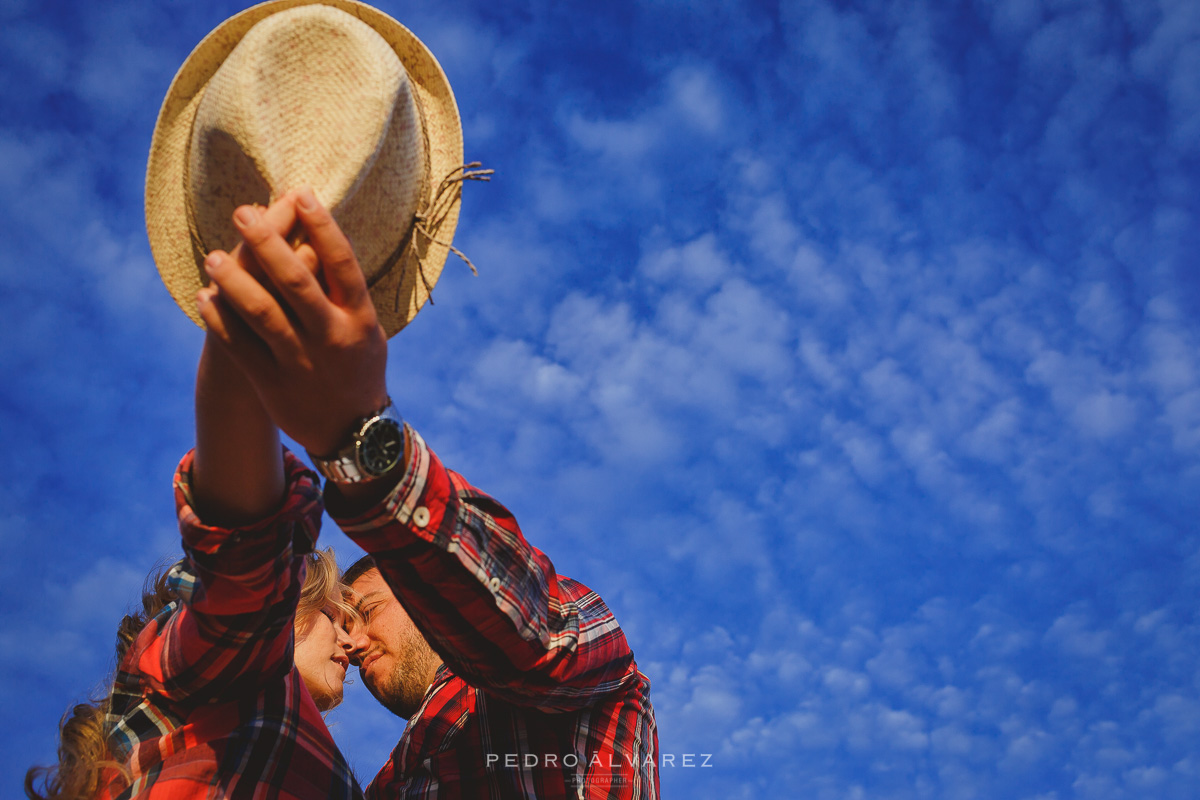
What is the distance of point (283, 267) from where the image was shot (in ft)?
5.62

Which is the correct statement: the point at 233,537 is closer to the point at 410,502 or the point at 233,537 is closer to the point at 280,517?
the point at 280,517

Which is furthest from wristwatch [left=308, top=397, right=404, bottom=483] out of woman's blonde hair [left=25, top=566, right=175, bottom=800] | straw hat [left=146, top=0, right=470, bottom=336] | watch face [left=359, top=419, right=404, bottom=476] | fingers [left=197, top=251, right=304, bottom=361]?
woman's blonde hair [left=25, top=566, right=175, bottom=800]

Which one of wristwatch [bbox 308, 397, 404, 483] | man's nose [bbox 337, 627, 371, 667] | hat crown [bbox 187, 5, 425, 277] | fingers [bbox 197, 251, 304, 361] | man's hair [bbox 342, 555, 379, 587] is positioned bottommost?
wristwatch [bbox 308, 397, 404, 483]

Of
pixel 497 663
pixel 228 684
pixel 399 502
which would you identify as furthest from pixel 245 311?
pixel 228 684

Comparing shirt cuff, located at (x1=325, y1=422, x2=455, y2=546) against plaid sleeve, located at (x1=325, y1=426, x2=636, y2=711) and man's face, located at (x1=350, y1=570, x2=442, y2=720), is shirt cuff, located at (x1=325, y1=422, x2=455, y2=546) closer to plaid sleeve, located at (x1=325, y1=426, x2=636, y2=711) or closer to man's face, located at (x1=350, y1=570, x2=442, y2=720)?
plaid sleeve, located at (x1=325, y1=426, x2=636, y2=711)

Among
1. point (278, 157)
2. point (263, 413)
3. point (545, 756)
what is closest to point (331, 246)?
point (278, 157)

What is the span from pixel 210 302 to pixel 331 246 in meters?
0.29

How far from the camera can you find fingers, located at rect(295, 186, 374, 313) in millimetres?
1782

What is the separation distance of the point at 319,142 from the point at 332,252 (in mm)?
480

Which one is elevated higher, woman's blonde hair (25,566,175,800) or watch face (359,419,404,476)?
watch face (359,419,404,476)

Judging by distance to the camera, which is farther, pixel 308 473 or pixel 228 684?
pixel 228 684

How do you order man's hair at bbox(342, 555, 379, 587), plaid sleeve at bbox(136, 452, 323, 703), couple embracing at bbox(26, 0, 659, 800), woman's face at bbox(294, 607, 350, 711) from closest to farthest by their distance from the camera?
couple embracing at bbox(26, 0, 659, 800) < plaid sleeve at bbox(136, 452, 323, 703) < woman's face at bbox(294, 607, 350, 711) < man's hair at bbox(342, 555, 379, 587)

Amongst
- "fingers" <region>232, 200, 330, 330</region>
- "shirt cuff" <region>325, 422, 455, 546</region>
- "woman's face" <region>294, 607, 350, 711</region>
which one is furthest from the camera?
"woman's face" <region>294, 607, 350, 711</region>

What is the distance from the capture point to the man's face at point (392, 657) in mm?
4223
